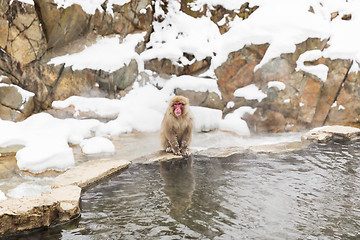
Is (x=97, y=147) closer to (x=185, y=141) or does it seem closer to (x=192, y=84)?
(x=185, y=141)

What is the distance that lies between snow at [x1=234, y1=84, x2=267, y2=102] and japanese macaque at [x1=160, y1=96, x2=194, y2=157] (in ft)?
10.8

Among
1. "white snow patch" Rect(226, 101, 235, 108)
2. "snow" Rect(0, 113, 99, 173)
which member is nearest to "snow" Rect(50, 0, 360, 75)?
"white snow patch" Rect(226, 101, 235, 108)

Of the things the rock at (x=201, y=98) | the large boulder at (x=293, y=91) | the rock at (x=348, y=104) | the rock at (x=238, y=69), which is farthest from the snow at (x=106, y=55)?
the rock at (x=348, y=104)

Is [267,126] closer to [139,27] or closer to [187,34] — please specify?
[187,34]

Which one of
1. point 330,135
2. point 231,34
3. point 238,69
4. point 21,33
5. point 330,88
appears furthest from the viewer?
point 231,34

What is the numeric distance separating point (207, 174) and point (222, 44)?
5.19 metres

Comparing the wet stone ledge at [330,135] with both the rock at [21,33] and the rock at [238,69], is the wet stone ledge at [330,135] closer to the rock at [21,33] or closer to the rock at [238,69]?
the rock at [238,69]

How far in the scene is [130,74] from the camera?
738 centimetres

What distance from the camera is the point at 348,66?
708 cm

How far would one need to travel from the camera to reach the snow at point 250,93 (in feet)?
23.0

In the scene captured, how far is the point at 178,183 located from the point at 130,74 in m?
4.78

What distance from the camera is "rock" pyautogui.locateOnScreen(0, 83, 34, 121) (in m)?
6.10

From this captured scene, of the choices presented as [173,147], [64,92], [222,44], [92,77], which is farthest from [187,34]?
[173,147]

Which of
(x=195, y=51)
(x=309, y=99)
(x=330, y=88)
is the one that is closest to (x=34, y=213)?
(x=195, y=51)
